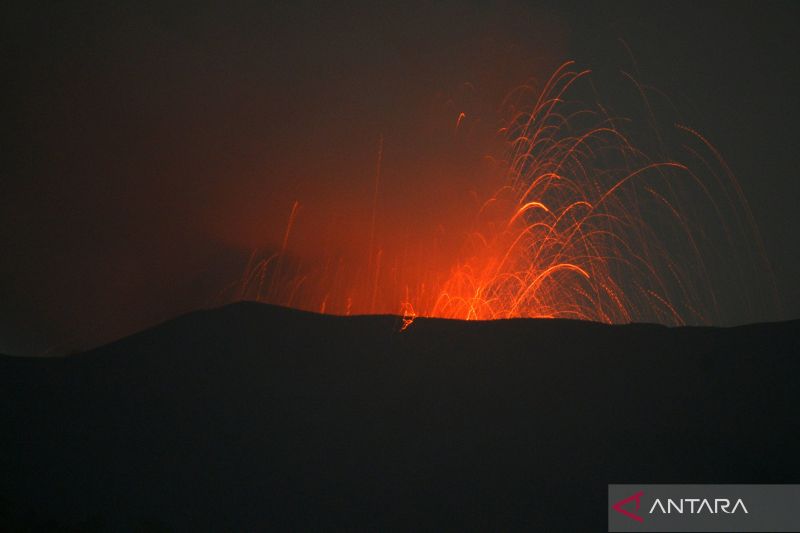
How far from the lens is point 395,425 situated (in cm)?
1689

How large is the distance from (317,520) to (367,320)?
800 centimetres

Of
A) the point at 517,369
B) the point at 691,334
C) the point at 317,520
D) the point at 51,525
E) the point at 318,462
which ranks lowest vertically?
the point at 51,525

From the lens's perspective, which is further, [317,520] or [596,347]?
[596,347]

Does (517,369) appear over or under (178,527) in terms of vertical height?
over

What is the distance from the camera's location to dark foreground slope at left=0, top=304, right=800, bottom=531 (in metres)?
14.5

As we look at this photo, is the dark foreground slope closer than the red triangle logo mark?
No

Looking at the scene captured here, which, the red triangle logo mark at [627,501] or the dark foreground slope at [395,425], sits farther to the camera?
the dark foreground slope at [395,425]

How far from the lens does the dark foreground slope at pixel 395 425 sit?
14.5m

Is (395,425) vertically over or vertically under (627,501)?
over

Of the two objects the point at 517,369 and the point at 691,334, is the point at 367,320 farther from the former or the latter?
the point at 691,334

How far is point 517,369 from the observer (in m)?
18.2

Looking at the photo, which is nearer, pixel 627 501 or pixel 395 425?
pixel 627 501

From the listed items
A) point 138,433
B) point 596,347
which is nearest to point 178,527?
point 138,433

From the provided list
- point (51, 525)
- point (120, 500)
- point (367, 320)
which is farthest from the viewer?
point (367, 320)
